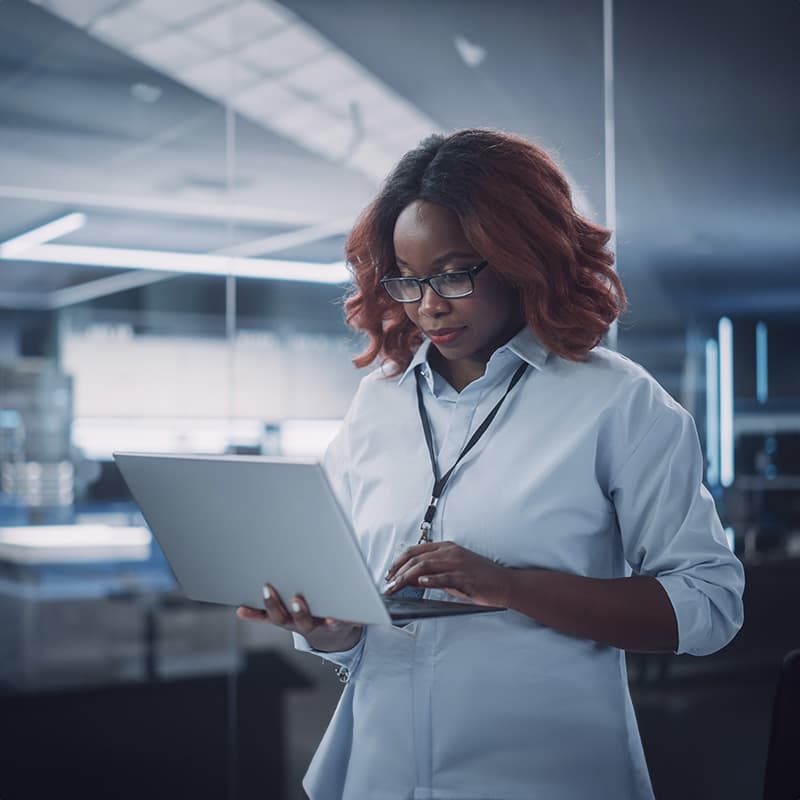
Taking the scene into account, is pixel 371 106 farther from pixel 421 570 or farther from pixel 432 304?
pixel 421 570

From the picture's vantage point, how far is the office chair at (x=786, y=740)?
160 centimetres

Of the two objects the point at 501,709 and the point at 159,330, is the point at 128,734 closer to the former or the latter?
the point at 159,330

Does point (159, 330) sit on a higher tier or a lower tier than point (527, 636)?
higher

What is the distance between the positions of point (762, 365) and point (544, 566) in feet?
5.77

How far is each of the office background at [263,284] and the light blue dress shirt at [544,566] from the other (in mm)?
1563

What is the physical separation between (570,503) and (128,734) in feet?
8.10

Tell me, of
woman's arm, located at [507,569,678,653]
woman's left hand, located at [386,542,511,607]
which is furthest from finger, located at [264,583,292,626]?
woman's arm, located at [507,569,678,653]

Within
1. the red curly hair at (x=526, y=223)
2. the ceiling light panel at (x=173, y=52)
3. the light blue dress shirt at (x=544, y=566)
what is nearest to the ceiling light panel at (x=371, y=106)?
the ceiling light panel at (x=173, y=52)

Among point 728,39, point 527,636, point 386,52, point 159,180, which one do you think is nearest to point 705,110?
point 728,39

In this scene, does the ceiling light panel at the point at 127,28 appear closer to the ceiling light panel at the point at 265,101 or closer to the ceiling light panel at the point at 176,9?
the ceiling light panel at the point at 176,9

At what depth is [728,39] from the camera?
294 cm

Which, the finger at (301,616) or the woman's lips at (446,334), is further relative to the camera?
the woman's lips at (446,334)

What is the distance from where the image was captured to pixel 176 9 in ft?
10.9

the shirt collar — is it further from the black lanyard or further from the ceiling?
the ceiling
